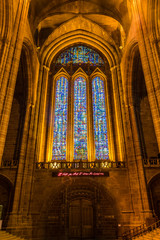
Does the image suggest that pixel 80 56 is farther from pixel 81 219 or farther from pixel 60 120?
pixel 81 219

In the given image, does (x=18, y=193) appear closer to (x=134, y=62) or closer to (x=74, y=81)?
(x=74, y=81)

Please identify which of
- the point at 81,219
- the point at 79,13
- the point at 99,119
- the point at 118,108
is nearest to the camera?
the point at 81,219

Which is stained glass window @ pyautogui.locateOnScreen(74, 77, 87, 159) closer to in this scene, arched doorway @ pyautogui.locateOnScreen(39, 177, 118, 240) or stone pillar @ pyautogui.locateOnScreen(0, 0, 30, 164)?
arched doorway @ pyautogui.locateOnScreen(39, 177, 118, 240)

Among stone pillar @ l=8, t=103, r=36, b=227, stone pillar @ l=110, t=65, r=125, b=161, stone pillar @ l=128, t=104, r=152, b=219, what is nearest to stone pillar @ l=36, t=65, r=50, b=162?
stone pillar @ l=8, t=103, r=36, b=227

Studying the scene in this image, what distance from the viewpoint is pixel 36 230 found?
11.3m

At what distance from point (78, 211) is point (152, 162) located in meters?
5.98

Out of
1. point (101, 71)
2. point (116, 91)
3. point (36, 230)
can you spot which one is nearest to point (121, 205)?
point (36, 230)

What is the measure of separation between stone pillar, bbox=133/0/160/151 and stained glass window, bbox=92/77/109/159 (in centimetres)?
705

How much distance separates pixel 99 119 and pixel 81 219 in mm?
7828

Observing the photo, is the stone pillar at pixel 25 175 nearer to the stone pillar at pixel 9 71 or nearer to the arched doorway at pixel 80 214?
the arched doorway at pixel 80 214

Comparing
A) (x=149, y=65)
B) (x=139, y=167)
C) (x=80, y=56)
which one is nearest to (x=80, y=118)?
(x=139, y=167)

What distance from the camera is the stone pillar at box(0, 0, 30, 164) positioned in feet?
26.9

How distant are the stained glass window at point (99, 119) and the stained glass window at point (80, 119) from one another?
900mm

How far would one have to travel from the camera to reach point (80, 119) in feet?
53.2
